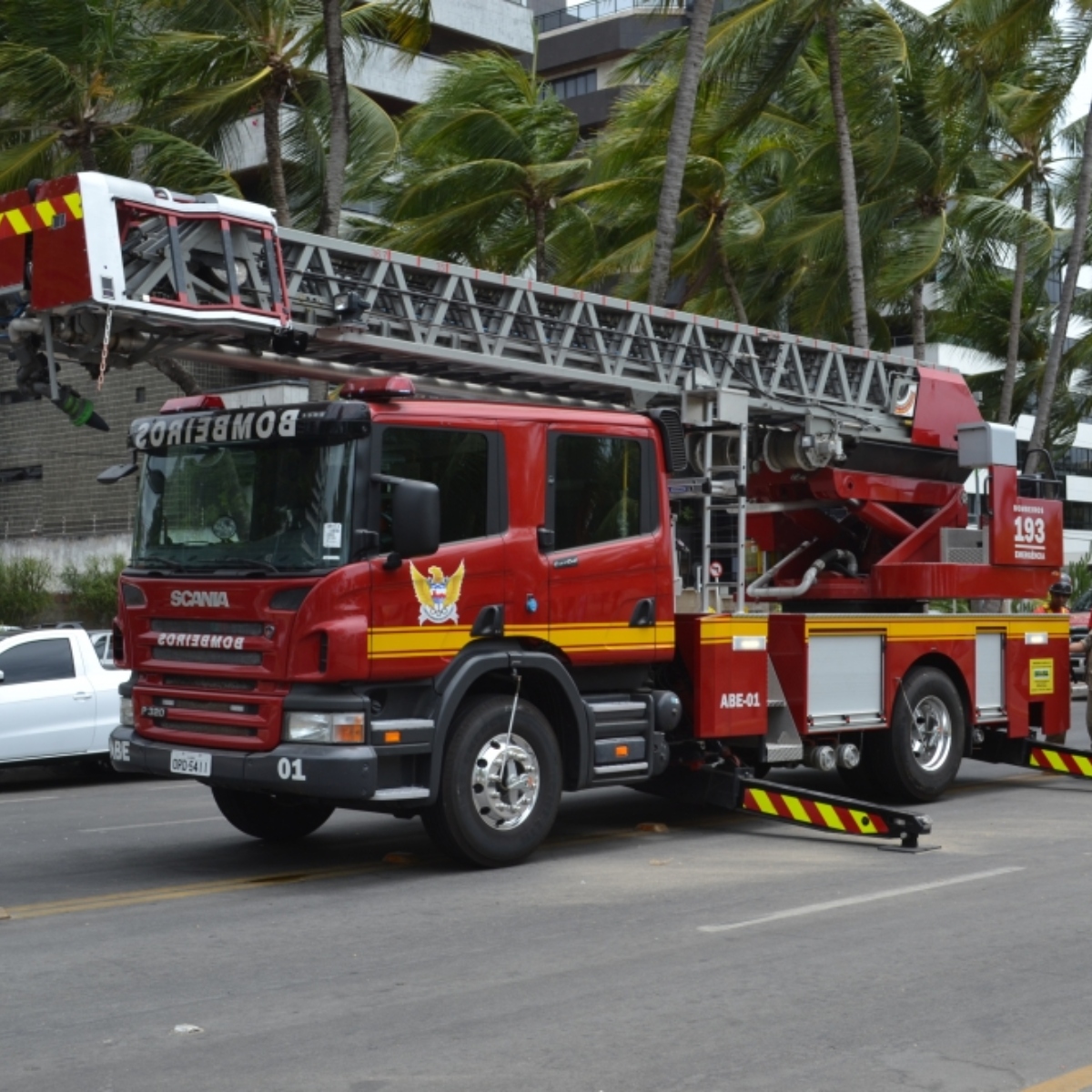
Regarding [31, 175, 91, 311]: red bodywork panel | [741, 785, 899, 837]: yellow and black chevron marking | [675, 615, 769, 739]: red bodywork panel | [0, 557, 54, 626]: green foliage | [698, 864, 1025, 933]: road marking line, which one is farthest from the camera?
[0, 557, 54, 626]: green foliage

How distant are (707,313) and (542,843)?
23013 mm

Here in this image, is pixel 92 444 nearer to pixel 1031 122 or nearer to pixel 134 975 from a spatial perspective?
pixel 1031 122

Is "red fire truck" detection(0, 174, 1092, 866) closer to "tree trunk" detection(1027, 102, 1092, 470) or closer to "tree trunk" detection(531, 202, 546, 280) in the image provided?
"tree trunk" detection(1027, 102, 1092, 470)

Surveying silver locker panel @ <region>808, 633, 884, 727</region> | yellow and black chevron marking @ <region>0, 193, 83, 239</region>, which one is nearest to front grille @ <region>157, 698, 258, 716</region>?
yellow and black chevron marking @ <region>0, 193, 83, 239</region>

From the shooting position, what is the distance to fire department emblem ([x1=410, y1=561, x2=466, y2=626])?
9.27 metres

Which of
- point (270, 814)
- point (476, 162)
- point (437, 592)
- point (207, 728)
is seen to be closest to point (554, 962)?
point (437, 592)

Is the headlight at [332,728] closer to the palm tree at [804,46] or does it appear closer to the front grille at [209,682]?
the front grille at [209,682]

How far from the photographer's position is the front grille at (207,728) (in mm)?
9195

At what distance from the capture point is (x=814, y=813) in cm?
1096

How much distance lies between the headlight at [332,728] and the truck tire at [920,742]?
5184 millimetres

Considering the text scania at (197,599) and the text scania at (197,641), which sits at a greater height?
the text scania at (197,599)

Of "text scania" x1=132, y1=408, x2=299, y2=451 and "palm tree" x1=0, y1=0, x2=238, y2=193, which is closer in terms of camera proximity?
"text scania" x1=132, y1=408, x2=299, y2=451

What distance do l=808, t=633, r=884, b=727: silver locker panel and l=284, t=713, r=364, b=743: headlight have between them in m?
4.15

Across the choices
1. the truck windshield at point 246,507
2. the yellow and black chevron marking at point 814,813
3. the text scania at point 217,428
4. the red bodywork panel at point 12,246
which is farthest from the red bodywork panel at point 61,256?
the yellow and black chevron marking at point 814,813
